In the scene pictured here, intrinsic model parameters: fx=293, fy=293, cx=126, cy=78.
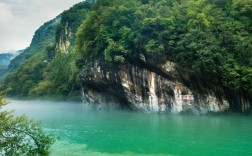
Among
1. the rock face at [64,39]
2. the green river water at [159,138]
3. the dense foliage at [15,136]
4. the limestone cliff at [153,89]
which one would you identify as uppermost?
the rock face at [64,39]

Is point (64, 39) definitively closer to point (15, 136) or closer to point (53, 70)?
point (53, 70)

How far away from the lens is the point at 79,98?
185 ft

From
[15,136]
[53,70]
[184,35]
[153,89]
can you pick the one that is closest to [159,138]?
[15,136]

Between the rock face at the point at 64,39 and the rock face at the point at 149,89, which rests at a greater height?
the rock face at the point at 64,39

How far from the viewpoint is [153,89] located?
34.5m

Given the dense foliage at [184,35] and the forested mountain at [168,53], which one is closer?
the dense foliage at [184,35]

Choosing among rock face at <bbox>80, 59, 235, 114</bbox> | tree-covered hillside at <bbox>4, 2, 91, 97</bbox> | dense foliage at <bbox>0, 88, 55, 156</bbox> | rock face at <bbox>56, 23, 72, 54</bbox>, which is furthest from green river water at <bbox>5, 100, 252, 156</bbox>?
rock face at <bbox>56, 23, 72, 54</bbox>

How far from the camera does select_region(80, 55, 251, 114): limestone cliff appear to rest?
31.6 meters

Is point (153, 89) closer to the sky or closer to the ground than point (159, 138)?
closer to the sky

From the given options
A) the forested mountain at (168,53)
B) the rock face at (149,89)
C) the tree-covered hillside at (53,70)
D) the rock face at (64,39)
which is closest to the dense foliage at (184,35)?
the forested mountain at (168,53)

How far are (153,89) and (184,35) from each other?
23.7 ft

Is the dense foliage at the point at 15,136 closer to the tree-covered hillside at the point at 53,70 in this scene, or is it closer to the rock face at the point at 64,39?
the tree-covered hillside at the point at 53,70

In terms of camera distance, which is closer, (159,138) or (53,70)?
(159,138)

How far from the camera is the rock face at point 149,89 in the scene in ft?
106
